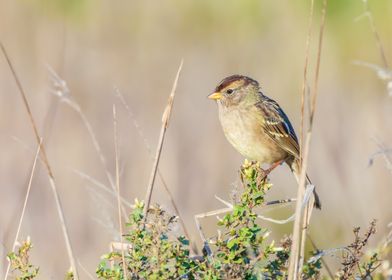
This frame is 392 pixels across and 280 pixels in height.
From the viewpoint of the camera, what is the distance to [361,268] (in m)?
3.64

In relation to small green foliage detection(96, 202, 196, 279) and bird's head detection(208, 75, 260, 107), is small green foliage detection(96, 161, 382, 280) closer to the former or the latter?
small green foliage detection(96, 202, 196, 279)

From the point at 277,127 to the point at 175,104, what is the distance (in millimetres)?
2846

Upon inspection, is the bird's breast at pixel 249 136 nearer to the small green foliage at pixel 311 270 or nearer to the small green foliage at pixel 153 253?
the small green foliage at pixel 311 270

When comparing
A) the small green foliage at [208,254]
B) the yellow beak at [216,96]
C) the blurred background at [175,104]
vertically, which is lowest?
the small green foliage at [208,254]

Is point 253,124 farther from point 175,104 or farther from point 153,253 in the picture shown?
point 175,104

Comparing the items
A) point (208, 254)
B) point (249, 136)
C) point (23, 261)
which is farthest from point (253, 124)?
point (23, 261)

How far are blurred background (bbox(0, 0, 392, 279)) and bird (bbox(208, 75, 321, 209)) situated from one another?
22.4 inches

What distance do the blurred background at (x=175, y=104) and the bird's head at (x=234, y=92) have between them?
0.83 meters

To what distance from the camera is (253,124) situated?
5465mm

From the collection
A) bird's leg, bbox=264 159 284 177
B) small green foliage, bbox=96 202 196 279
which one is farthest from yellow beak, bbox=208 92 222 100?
small green foliage, bbox=96 202 196 279

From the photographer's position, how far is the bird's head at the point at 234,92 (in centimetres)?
547

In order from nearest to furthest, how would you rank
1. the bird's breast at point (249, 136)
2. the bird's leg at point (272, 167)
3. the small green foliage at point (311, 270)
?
the small green foliage at point (311, 270) → the bird's leg at point (272, 167) → the bird's breast at point (249, 136)

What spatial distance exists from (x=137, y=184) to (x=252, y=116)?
1841 mm

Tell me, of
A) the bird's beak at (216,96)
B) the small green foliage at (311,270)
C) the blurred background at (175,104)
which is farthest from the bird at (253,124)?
the small green foliage at (311,270)
